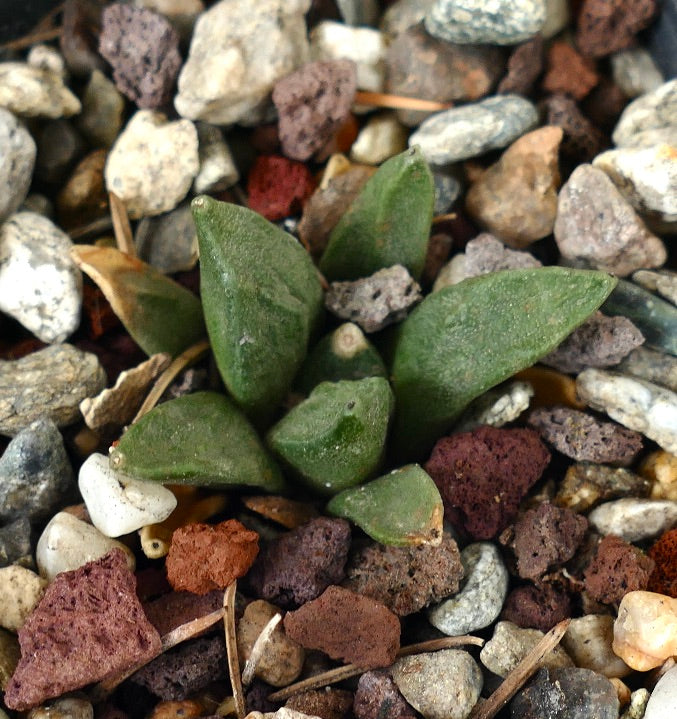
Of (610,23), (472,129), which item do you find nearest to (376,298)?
(472,129)

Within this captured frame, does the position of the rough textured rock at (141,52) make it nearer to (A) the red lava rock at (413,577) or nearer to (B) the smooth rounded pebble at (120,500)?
(B) the smooth rounded pebble at (120,500)

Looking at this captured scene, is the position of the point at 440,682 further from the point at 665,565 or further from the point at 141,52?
the point at 141,52

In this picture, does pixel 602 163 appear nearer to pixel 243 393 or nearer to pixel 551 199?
pixel 551 199

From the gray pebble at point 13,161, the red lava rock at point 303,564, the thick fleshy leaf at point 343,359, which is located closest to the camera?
the red lava rock at point 303,564

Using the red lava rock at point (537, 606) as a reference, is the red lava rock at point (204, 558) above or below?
above

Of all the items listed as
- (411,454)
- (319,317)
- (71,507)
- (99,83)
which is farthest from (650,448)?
(99,83)

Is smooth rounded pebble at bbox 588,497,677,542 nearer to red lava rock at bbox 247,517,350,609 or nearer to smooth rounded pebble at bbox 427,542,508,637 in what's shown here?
smooth rounded pebble at bbox 427,542,508,637

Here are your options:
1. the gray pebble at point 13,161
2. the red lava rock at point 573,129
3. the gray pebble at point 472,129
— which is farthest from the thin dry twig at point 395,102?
the gray pebble at point 13,161
